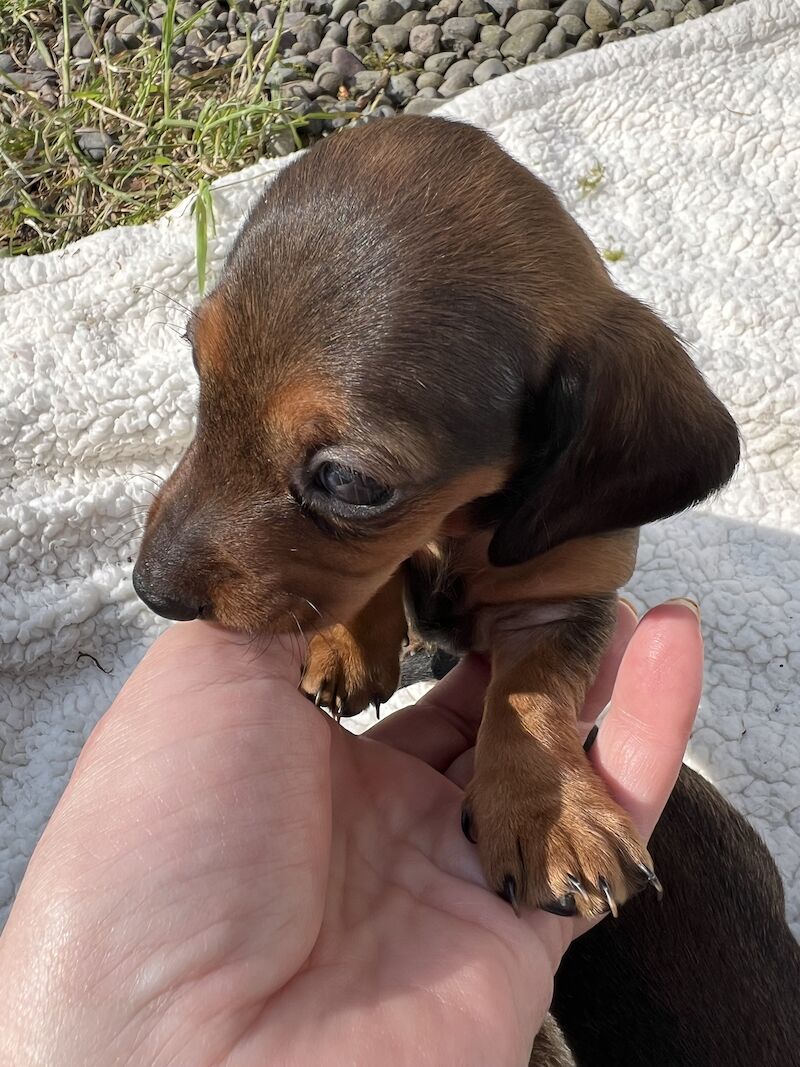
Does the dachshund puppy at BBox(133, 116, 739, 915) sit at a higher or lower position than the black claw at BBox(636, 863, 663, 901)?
higher

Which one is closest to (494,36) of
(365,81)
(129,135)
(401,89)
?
(401,89)

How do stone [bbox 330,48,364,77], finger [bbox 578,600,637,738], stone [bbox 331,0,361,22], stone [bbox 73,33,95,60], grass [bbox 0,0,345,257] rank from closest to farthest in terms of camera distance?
finger [bbox 578,600,637,738]
grass [bbox 0,0,345,257]
stone [bbox 330,48,364,77]
stone [bbox 73,33,95,60]
stone [bbox 331,0,361,22]

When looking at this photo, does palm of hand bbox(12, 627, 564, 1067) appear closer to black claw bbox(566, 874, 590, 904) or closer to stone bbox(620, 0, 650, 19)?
black claw bbox(566, 874, 590, 904)

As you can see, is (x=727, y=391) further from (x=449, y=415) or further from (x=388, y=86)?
(x=388, y=86)

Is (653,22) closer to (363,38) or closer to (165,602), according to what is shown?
(363,38)

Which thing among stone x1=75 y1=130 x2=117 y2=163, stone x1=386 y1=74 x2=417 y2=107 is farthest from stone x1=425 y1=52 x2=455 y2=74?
stone x1=75 y1=130 x2=117 y2=163

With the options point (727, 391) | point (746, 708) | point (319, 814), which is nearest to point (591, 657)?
point (319, 814)
